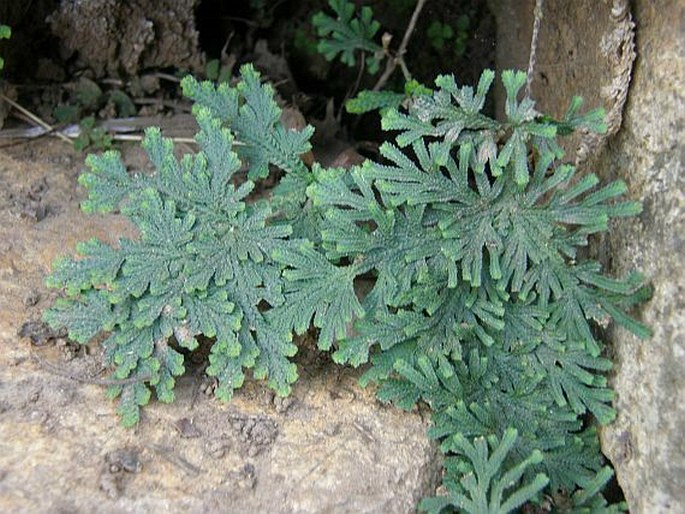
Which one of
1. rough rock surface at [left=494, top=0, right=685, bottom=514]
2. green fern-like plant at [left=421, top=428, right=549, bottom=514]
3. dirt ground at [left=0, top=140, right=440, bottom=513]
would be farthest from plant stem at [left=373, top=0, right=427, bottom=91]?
green fern-like plant at [left=421, top=428, right=549, bottom=514]

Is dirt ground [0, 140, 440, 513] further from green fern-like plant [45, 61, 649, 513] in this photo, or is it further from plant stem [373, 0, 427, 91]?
plant stem [373, 0, 427, 91]

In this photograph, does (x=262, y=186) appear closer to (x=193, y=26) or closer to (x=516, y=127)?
(x=193, y=26)

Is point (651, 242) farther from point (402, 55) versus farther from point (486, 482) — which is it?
point (402, 55)

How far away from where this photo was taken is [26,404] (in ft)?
9.57

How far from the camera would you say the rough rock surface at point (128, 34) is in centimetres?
408

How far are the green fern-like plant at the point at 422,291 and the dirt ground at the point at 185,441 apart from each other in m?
0.12

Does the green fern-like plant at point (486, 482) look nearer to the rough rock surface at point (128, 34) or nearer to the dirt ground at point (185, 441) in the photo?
the dirt ground at point (185, 441)

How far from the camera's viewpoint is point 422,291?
3.05m

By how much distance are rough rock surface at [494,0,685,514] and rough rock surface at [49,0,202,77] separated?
84.2 inches

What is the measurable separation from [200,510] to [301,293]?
2.82ft

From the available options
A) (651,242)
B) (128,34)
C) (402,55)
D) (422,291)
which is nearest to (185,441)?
(422,291)

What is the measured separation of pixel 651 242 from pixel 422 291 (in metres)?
0.83

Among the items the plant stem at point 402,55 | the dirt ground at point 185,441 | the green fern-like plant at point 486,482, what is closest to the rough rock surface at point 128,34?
the plant stem at point 402,55

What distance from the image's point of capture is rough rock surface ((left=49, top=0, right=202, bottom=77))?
408 centimetres
